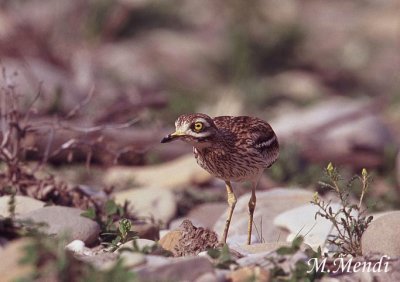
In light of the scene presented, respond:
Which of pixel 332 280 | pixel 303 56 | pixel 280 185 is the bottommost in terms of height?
pixel 332 280

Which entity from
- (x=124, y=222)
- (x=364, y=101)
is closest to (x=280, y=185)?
(x=124, y=222)

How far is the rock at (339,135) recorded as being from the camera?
9.73m

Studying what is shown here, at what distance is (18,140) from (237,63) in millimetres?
8468

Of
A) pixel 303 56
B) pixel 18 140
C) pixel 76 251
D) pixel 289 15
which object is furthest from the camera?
pixel 289 15

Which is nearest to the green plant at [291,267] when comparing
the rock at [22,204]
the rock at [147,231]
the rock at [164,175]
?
the rock at [147,231]

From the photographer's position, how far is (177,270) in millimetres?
4164

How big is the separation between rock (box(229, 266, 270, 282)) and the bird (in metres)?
0.94

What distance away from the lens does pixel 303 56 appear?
16.2 m

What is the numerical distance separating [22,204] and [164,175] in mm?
2940

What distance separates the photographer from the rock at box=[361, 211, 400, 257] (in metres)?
5.13

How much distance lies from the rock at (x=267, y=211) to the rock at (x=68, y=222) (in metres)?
1.07

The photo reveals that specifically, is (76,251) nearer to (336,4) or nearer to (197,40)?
(197,40)

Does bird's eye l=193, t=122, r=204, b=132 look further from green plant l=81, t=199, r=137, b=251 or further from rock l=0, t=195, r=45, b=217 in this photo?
rock l=0, t=195, r=45, b=217

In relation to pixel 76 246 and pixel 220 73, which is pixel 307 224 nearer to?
pixel 76 246
